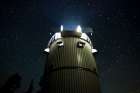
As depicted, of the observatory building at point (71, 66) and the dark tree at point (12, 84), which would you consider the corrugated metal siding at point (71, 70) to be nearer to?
the observatory building at point (71, 66)

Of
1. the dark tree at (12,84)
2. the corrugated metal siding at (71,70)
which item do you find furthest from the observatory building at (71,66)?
the dark tree at (12,84)

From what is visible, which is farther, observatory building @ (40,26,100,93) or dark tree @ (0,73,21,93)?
dark tree @ (0,73,21,93)

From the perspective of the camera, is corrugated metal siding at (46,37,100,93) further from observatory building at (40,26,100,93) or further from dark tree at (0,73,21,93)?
dark tree at (0,73,21,93)

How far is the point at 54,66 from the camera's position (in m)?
13.3

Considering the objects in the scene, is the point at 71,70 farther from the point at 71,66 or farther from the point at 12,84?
the point at 12,84

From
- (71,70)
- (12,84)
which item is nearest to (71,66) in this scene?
(71,70)

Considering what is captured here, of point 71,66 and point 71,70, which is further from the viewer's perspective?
point 71,66

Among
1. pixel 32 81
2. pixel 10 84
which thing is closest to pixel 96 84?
pixel 32 81

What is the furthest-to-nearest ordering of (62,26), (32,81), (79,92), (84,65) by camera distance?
1. (32,81)
2. (62,26)
3. (84,65)
4. (79,92)

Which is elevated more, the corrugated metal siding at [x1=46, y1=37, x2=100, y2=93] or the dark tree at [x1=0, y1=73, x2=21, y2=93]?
the corrugated metal siding at [x1=46, y1=37, x2=100, y2=93]

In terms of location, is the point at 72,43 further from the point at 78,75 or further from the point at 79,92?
the point at 79,92

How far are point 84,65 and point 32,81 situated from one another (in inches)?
475

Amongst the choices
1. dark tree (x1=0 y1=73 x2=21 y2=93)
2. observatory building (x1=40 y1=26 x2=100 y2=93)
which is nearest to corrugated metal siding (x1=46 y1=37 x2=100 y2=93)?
observatory building (x1=40 y1=26 x2=100 y2=93)

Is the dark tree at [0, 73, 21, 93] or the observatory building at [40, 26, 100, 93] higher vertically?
the observatory building at [40, 26, 100, 93]
